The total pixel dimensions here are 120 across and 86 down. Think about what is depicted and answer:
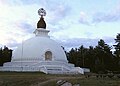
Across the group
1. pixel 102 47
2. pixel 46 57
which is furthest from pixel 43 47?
pixel 102 47

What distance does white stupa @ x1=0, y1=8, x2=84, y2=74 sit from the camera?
2085 inches

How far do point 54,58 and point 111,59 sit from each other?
18.5m

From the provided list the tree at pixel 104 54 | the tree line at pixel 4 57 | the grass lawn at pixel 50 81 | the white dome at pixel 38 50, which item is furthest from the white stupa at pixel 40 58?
the grass lawn at pixel 50 81

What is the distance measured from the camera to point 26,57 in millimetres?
57656

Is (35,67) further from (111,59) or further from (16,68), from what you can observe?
(111,59)

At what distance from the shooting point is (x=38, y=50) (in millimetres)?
58750

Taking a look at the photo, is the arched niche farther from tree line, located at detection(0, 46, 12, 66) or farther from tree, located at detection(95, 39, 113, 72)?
tree line, located at detection(0, 46, 12, 66)

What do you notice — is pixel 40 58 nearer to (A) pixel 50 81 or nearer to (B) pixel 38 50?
(B) pixel 38 50

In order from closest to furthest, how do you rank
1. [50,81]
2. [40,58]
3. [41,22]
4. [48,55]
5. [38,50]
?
[50,81] → [40,58] → [38,50] → [48,55] → [41,22]

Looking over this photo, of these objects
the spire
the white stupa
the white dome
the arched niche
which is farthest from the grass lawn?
the spire

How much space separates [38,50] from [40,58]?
2133 millimetres

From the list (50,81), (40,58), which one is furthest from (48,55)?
(50,81)

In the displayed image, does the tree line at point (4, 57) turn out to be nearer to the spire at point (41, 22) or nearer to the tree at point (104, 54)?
the spire at point (41, 22)

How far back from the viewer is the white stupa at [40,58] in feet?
174
